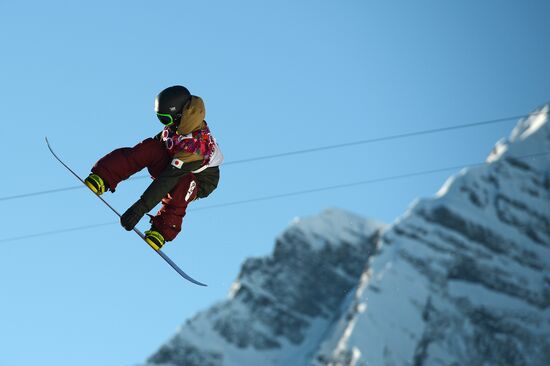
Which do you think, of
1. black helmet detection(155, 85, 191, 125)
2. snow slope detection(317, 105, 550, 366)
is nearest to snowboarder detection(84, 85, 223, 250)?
black helmet detection(155, 85, 191, 125)

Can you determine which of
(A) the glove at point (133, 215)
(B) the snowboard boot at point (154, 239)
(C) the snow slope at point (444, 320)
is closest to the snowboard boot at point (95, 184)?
(A) the glove at point (133, 215)

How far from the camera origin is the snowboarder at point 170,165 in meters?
10.3

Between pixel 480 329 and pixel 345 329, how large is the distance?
1001 inches

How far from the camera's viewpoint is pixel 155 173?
10969mm

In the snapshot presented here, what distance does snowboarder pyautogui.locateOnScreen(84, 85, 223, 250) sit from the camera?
406 inches

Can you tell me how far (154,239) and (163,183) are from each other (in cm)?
85

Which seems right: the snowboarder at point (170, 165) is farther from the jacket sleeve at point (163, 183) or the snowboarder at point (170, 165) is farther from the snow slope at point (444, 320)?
the snow slope at point (444, 320)

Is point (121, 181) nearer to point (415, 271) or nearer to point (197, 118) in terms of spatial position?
point (197, 118)

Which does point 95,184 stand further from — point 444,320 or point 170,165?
point 444,320

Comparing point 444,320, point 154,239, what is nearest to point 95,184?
point 154,239

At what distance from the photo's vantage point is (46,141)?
1144 centimetres

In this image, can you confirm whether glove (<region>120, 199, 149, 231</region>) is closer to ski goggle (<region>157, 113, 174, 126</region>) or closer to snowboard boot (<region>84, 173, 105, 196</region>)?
snowboard boot (<region>84, 173, 105, 196</region>)

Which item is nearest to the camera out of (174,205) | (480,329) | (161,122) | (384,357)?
(161,122)

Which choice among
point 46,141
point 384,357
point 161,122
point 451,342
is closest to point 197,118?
point 161,122
